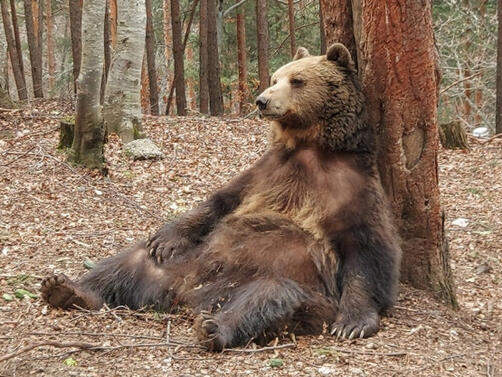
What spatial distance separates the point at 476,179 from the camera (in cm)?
1073

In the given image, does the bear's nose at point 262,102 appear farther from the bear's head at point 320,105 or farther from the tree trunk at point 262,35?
the tree trunk at point 262,35

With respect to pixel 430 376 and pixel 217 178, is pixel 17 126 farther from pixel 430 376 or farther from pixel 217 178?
pixel 430 376

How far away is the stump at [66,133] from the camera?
33.2 feet

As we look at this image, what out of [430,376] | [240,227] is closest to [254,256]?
[240,227]

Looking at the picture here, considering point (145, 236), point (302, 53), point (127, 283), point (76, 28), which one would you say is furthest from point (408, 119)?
point (76, 28)

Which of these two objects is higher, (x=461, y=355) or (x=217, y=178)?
(x=217, y=178)

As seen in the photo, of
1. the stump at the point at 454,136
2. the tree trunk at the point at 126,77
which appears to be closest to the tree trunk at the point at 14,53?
the tree trunk at the point at 126,77

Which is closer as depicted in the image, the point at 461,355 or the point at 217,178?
the point at 461,355

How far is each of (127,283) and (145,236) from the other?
2.07m

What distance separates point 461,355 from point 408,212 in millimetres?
1556

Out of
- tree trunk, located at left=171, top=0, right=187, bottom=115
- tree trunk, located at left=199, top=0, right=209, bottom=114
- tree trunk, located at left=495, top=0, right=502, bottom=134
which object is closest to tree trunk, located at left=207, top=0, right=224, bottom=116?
tree trunk, located at left=171, top=0, right=187, bottom=115

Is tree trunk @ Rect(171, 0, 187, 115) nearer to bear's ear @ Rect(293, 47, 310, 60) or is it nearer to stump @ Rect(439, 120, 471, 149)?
stump @ Rect(439, 120, 471, 149)

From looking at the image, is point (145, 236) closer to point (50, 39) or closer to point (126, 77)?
point (126, 77)

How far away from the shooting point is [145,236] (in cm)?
738
